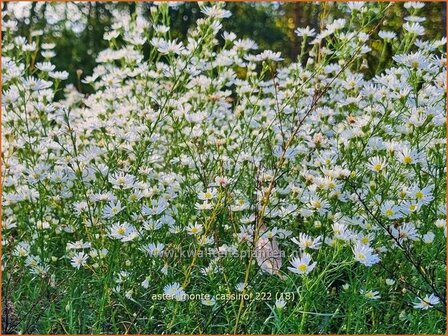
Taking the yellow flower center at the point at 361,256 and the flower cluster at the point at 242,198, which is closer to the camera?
the yellow flower center at the point at 361,256

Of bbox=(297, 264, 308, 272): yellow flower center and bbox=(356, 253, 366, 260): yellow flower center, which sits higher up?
bbox=(356, 253, 366, 260): yellow flower center

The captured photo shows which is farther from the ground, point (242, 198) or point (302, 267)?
point (302, 267)

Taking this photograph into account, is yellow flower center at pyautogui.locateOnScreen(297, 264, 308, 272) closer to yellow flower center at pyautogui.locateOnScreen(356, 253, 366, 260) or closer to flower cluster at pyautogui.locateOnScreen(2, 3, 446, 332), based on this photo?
flower cluster at pyautogui.locateOnScreen(2, 3, 446, 332)

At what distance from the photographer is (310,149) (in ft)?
8.60

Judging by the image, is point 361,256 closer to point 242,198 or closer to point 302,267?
point 302,267

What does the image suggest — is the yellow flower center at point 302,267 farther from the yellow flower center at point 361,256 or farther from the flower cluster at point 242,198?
the yellow flower center at point 361,256

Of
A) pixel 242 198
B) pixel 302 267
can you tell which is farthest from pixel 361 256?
pixel 242 198

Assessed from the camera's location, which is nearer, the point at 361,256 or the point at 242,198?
the point at 361,256

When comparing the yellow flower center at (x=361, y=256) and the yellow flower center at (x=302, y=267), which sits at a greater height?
the yellow flower center at (x=361, y=256)

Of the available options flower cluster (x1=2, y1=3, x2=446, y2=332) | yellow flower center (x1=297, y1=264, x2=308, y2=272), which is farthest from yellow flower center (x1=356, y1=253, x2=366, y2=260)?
yellow flower center (x1=297, y1=264, x2=308, y2=272)

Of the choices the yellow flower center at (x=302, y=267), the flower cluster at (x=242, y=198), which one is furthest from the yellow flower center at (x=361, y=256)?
the yellow flower center at (x=302, y=267)

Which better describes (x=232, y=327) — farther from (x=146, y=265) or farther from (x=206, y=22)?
(x=206, y=22)

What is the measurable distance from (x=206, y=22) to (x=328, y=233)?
0.90 m

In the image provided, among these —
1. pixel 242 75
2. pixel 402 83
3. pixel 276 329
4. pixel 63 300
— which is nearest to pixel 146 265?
pixel 63 300
